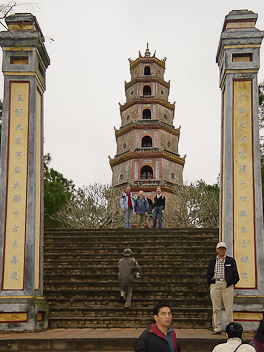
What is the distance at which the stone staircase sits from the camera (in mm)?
9203

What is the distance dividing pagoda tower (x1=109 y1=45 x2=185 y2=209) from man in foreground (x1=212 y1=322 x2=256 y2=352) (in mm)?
30745

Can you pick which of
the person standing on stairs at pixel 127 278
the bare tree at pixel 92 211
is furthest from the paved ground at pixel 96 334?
the bare tree at pixel 92 211

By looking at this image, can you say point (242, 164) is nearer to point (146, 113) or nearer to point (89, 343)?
point (89, 343)

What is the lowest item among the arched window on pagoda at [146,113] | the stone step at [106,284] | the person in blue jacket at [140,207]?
the stone step at [106,284]

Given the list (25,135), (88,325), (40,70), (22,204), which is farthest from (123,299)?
(40,70)

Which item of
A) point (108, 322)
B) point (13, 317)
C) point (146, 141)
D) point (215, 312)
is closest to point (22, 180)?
point (13, 317)

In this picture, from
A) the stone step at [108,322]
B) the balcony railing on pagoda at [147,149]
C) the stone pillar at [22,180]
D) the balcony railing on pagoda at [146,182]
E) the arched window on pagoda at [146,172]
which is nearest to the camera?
the stone pillar at [22,180]

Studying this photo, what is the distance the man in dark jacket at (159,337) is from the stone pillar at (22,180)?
4739mm

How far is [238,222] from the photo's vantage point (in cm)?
866

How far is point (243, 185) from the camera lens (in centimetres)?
877

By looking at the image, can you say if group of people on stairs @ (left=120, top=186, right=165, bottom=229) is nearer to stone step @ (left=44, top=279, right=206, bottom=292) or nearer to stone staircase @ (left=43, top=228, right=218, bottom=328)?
stone staircase @ (left=43, top=228, right=218, bottom=328)

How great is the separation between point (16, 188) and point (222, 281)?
12.7 ft

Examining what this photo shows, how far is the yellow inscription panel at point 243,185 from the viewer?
850 cm

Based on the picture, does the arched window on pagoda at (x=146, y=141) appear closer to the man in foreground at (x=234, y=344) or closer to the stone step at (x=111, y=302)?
the stone step at (x=111, y=302)
